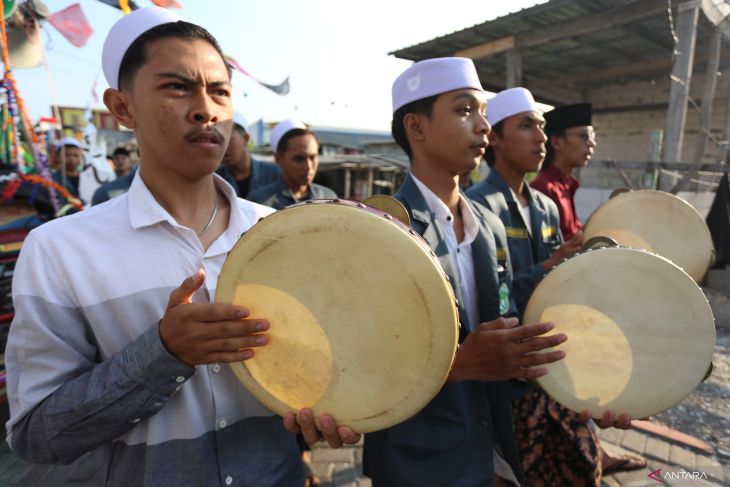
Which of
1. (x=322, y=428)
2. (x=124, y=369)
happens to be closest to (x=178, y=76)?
(x=124, y=369)

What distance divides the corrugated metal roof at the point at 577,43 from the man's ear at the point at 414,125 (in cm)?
746

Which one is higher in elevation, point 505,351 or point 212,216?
point 212,216

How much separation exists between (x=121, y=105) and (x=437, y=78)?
1.29m

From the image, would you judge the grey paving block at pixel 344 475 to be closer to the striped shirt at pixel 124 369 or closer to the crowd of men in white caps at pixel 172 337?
the crowd of men in white caps at pixel 172 337

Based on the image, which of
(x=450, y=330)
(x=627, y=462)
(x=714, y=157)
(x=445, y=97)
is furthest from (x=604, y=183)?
(x=450, y=330)

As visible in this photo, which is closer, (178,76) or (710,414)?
(178,76)

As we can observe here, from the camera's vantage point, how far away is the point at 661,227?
8.32 ft

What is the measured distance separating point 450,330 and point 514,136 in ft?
7.30

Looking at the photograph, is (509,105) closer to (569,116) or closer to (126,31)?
(569,116)

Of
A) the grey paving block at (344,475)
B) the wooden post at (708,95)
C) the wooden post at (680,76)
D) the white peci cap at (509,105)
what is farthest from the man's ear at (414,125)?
the wooden post at (680,76)

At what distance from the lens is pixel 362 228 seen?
101cm

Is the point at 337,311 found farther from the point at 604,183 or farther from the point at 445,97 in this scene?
the point at 604,183

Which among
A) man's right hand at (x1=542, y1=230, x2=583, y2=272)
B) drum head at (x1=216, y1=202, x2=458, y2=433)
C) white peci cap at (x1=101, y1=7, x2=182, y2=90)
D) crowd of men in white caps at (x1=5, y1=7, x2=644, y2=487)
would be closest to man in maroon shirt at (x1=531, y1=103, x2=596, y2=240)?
man's right hand at (x1=542, y1=230, x2=583, y2=272)

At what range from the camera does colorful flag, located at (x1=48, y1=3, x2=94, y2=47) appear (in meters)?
5.60
